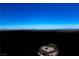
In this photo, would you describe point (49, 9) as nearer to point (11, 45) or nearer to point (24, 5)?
point (24, 5)

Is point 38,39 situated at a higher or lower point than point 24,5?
lower

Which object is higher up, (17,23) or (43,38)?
(17,23)

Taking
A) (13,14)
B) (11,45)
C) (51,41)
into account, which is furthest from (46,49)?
(13,14)

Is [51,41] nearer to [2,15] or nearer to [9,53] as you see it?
[9,53]

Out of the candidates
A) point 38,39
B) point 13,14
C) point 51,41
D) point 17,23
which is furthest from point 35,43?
point 13,14

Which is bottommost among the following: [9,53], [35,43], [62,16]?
[9,53]

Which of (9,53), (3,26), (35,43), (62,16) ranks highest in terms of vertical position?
(62,16)
